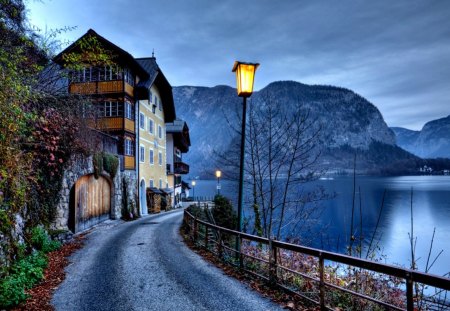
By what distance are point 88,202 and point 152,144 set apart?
45.6 feet

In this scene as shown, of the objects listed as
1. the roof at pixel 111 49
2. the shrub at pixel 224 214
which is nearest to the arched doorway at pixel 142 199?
the shrub at pixel 224 214

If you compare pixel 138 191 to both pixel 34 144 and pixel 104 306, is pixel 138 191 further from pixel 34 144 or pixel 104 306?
pixel 104 306

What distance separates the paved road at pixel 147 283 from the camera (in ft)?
20.4

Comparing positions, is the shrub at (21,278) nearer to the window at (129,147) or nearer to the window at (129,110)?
the window at (129,147)

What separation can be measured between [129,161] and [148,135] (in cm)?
539

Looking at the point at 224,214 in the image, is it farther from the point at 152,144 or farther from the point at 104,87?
the point at 104,87

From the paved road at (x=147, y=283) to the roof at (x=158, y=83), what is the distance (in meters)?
17.0

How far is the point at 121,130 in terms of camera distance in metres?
22.9

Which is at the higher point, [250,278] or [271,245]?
[271,245]

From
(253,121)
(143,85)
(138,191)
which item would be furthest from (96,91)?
(253,121)

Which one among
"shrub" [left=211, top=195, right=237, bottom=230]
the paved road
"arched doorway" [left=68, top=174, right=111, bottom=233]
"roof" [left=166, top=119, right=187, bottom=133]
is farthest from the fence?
"roof" [left=166, top=119, right=187, bottom=133]

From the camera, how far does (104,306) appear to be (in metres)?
6.16

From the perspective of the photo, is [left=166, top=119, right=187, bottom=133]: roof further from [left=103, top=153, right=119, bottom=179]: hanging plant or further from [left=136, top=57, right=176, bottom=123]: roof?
[left=103, top=153, right=119, bottom=179]: hanging plant

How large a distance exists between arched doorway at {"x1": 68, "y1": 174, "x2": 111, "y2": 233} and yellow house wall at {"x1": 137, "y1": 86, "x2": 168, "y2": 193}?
6801mm
